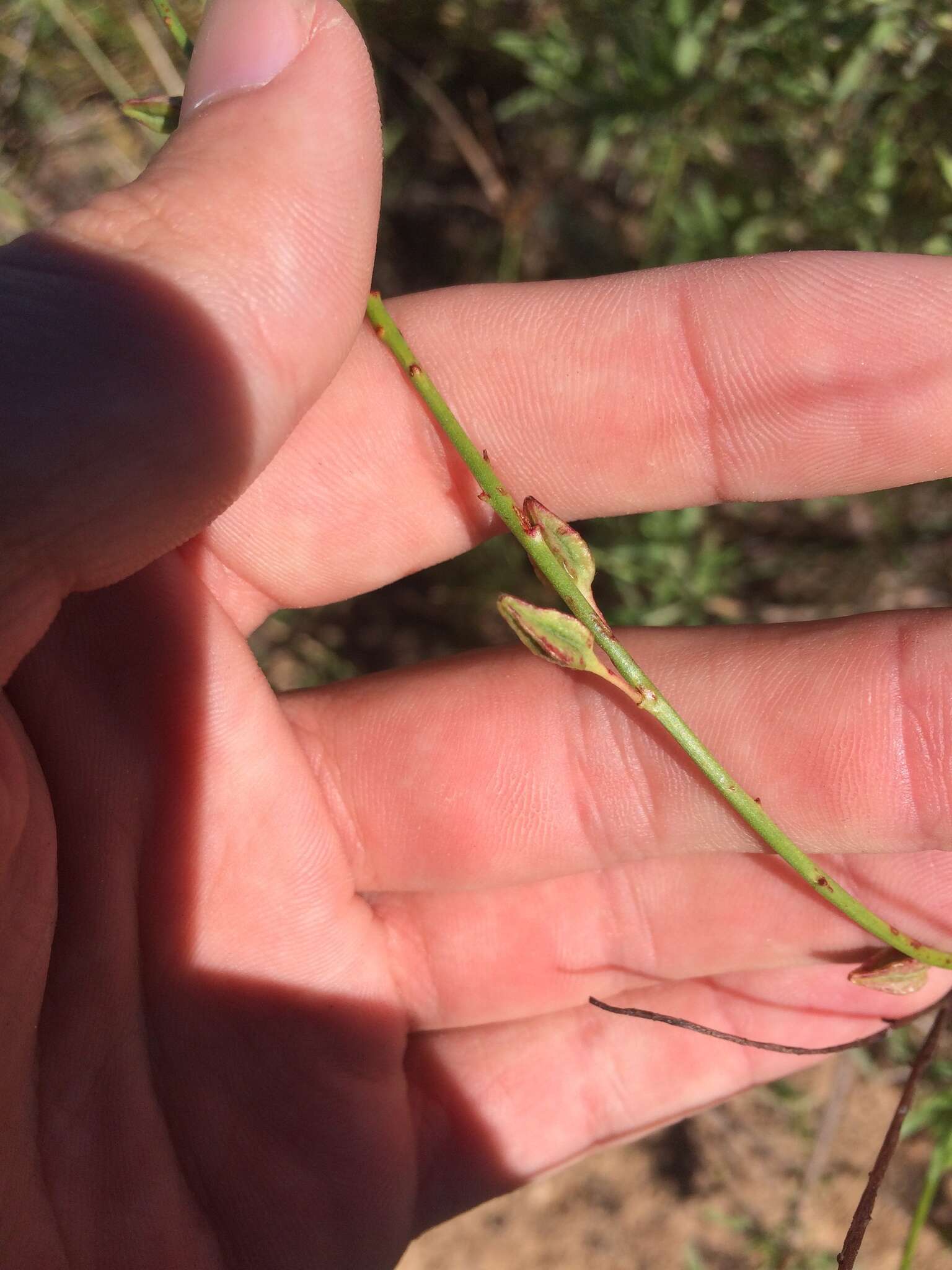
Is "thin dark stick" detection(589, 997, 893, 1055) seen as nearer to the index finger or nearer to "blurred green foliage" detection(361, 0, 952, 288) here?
the index finger

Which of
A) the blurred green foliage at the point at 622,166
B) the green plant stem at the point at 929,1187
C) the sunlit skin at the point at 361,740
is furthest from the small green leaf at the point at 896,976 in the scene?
the blurred green foliage at the point at 622,166

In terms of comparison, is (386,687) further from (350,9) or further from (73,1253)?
(350,9)

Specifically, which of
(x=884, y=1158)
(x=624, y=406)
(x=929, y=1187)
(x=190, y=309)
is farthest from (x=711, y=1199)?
(x=190, y=309)

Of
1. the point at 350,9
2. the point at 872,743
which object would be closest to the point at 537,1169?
the point at 872,743

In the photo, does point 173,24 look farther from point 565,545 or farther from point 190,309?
point 565,545

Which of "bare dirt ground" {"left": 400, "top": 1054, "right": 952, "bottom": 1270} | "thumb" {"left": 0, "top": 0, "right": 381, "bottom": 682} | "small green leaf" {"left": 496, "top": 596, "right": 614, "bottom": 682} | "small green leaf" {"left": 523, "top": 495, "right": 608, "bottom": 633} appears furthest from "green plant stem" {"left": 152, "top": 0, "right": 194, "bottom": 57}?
"bare dirt ground" {"left": 400, "top": 1054, "right": 952, "bottom": 1270}
